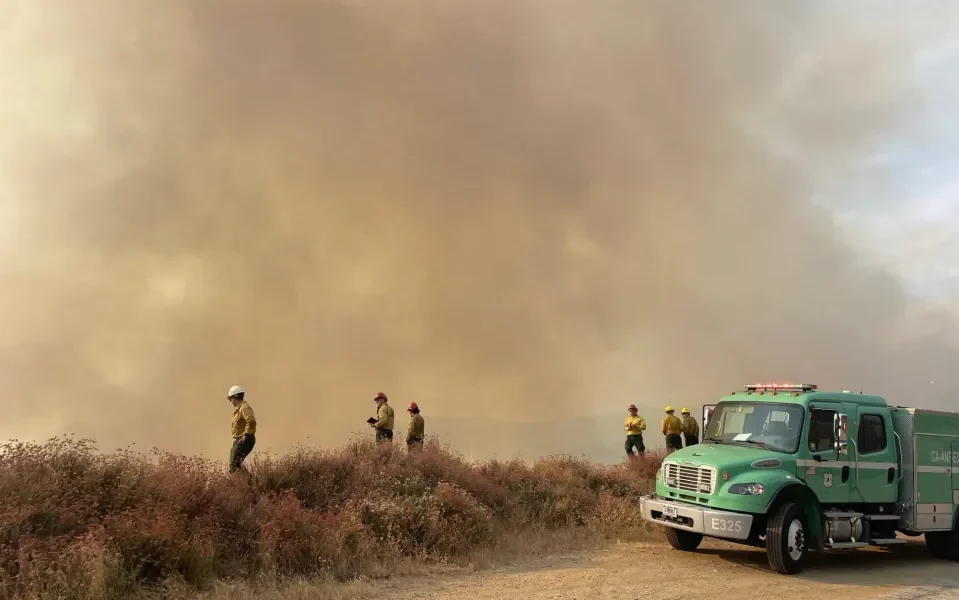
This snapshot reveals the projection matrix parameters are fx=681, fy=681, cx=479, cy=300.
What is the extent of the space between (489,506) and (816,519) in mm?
5235

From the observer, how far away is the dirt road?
8242 mm

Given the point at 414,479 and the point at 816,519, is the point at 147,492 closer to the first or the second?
the point at 414,479

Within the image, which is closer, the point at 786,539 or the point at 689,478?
the point at 786,539

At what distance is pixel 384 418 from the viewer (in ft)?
48.6

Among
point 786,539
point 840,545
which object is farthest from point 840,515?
point 786,539

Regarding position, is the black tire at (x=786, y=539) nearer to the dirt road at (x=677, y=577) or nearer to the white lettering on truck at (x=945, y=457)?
the dirt road at (x=677, y=577)

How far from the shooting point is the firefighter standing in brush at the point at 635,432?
19.8 m

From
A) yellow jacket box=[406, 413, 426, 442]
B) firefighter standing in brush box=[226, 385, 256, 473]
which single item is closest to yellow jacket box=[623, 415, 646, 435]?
yellow jacket box=[406, 413, 426, 442]

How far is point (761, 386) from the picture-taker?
11188mm

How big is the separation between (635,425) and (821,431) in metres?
9.79

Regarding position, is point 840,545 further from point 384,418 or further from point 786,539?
point 384,418

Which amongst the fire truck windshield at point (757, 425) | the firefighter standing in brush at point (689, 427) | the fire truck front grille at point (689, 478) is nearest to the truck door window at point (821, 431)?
the fire truck windshield at point (757, 425)

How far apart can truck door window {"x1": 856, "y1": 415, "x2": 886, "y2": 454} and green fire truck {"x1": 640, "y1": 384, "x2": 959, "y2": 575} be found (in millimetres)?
17

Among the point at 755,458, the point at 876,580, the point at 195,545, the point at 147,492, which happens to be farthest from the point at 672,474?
the point at 147,492
